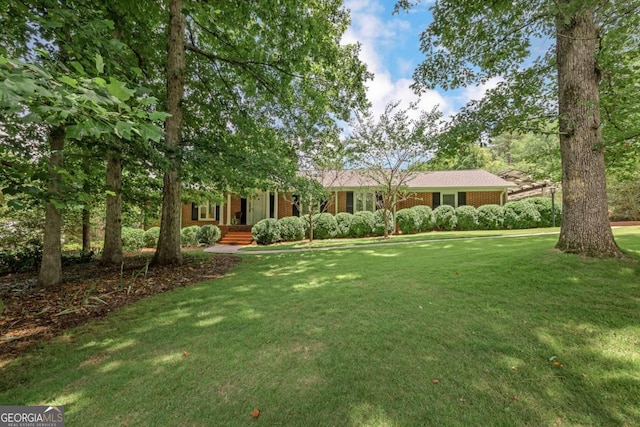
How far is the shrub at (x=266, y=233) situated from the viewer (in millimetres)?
14492

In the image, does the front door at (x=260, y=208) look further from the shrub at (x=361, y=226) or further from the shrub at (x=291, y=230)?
the shrub at (x=361, y=226)

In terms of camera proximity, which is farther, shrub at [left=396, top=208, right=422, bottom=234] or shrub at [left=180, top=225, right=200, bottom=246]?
shrub at [left=396, top=208, right=422, bottom=234]

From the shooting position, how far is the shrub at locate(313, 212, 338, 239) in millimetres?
14867

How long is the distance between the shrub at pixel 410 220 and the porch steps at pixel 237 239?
877cm

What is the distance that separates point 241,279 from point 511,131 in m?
6.51

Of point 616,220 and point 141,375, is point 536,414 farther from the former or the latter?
point 616,220

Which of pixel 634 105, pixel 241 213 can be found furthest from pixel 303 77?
pixel 241 213

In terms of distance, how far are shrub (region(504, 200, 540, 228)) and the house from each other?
2.76m

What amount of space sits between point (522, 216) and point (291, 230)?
41.1 feet

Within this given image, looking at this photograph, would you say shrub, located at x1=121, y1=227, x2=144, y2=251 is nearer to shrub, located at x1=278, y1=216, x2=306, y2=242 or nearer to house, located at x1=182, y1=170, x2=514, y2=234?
house, located at x1=182, y1=170, x2=514, y2=234

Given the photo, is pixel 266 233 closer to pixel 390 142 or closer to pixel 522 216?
pixel 390 142

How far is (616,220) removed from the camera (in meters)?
17.2

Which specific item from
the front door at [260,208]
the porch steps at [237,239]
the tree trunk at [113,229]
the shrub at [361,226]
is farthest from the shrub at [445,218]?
the tree trunk at [113,229]

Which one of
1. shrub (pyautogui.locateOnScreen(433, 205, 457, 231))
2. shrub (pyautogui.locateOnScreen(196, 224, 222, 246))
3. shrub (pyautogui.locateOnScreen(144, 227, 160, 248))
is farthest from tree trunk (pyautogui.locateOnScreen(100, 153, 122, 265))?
shrub (pyautogui.locateOnScreen(433, 205, 457, 231))
